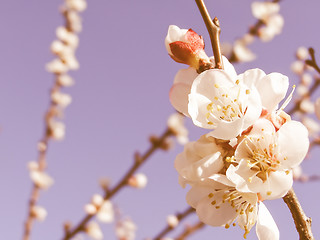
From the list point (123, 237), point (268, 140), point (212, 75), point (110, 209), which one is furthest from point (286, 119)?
point (123, 237)

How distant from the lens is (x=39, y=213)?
2.53 m

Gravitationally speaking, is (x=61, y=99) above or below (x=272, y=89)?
above

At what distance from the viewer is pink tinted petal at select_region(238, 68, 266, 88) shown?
27.9 inches

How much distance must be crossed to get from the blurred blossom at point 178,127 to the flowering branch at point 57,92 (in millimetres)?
905

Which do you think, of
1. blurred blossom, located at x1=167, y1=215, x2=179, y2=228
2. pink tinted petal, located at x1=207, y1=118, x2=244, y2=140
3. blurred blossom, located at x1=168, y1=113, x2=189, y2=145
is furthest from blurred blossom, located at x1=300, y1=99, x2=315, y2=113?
pink tinted petal, located at x1=207, y1=118, x2=244, y2=140

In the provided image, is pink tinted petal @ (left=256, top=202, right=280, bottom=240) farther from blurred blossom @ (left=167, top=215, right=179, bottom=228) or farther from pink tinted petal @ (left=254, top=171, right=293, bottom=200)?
blurred blossom @ (left=167, top=215, right=179, bottom=228)

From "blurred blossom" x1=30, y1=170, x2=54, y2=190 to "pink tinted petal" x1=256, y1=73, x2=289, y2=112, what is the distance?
2197mm

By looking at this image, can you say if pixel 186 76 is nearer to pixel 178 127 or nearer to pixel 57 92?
pixel 178 127

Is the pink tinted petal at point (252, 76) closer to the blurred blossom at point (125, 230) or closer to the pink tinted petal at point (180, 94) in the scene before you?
the pink tinted petal at point (180, 94)

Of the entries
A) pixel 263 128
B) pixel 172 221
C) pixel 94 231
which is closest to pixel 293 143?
pixel 263 128

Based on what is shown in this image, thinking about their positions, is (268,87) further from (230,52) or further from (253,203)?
(230,52)

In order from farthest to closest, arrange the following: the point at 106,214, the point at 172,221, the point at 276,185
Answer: the point at 106,214 → the point at 172,221 → the point at 276,185

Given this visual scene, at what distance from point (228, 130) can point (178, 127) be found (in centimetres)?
213

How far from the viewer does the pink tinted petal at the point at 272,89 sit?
0.69 meters
